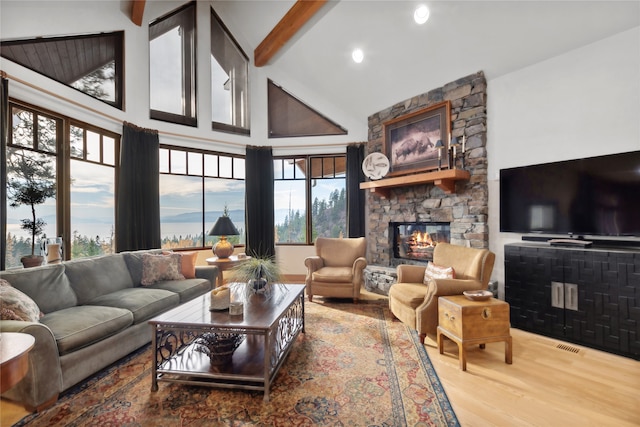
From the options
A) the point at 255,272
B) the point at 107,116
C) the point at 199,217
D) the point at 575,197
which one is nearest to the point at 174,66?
the point at 107,116

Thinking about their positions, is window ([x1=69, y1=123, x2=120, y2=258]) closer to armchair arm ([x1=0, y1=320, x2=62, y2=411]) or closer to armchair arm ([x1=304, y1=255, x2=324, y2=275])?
armchair arm ([x1=0, y1=320, x2=62, y2=411])

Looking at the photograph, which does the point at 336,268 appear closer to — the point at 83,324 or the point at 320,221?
the point at 320,221

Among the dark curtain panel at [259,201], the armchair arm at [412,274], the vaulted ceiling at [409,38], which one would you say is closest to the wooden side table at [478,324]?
the armchair arm at [412,274]

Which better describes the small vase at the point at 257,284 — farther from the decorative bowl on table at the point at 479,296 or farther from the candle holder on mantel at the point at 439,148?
the candle holder on mantel at the point at 439,148

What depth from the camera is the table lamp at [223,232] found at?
13.1 ft

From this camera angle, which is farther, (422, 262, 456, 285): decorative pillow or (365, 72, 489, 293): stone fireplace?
(365, 72, 489, 293): stone fireplace

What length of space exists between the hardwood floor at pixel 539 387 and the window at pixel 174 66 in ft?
13.6

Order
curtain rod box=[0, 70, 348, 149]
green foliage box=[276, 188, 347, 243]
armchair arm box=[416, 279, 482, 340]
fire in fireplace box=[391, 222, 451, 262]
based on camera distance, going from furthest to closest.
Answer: green foliage box=[276, 188, 347, 243] < fire in fireplace box=[391, 222, 451, 262] < curtain rod box=[0, 70, 348, 149] < armchair arm box=[416, 279, 482, 340]

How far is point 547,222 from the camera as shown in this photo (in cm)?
307

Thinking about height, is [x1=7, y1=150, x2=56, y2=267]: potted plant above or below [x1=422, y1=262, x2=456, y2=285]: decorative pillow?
above

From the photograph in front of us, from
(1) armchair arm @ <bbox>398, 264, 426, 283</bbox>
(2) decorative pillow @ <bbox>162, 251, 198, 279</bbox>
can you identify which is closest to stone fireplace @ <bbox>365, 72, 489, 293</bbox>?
(1) armchair arm @ <bbox>398, 264, 426, 283</bbox>

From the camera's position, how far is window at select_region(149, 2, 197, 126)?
455 centimetres

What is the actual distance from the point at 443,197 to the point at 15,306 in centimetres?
436

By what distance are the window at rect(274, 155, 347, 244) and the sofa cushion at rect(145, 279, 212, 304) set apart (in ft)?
7.36
